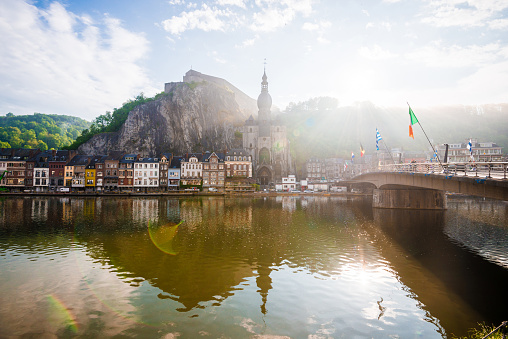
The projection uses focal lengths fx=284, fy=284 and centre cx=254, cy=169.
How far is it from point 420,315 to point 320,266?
7202 mm

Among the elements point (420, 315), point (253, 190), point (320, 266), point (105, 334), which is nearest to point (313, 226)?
point (320, 266)

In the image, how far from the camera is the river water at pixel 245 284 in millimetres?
11531

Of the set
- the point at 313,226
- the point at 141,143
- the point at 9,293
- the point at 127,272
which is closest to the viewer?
the point at 9,293

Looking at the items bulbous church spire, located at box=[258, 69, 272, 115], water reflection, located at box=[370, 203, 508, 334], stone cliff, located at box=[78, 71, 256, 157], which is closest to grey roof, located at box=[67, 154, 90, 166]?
stone cliff, located at box=[78, 71, 256, 157]

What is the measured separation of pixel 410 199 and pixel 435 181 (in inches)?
938

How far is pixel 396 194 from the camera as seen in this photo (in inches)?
2205

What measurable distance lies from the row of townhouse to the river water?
211ft

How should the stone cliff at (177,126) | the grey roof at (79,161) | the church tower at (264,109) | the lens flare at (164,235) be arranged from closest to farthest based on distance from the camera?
the lens flare at (164,235) → the grey roof at (79,161) → the stone cliff at (177,126) → the church tower at (264,109)

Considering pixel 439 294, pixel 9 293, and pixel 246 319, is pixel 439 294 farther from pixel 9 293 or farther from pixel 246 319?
pixel 9 293

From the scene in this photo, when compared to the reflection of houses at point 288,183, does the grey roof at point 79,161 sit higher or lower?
higher

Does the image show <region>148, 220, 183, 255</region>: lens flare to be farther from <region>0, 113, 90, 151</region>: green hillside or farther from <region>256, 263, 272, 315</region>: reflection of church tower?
<region>0, 113, 90, 151</region>: green hillside

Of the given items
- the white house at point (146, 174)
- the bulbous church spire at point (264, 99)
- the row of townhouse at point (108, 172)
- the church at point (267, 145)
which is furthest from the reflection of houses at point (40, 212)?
the bulbous church spire at point (264, 99)

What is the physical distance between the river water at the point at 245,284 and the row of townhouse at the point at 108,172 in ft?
211

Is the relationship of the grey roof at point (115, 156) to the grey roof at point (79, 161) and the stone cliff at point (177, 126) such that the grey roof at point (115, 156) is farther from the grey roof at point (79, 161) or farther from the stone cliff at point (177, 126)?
the stone cliff at point (177, 126)
